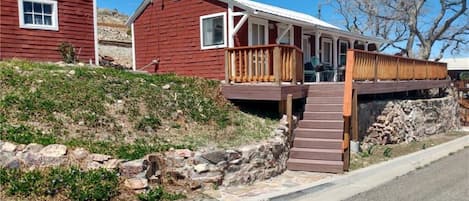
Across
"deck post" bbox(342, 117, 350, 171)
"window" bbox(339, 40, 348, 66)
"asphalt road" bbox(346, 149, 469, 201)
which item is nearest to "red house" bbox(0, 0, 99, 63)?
"deck post" bbox(342, 117, 350, 171)

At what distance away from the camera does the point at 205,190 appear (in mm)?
6469

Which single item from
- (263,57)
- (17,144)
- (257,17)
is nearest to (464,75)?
(257,17)

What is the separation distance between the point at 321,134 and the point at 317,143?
28cm

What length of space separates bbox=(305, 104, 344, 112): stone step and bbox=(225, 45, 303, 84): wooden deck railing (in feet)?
2.40

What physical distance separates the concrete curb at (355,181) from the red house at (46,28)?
9.53m

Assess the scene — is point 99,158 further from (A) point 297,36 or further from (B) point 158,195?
(A) point 297,36

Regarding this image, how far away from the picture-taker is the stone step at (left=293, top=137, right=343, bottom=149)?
8.50m

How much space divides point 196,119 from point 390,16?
25265mm

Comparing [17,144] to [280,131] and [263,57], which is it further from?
[263,57]

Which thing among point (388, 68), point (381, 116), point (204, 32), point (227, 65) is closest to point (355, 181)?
point (227, 65)

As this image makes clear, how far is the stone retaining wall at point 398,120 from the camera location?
12320 millimetres

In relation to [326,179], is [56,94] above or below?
above

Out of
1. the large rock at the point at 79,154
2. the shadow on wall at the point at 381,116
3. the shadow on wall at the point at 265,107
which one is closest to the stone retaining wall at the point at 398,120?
the shadow on wall at the point at 381,116

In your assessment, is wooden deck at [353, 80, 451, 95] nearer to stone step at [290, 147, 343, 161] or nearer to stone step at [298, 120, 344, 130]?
stone step at [298, 120, 344, 130]
